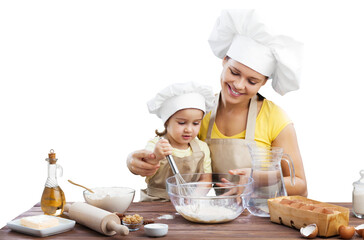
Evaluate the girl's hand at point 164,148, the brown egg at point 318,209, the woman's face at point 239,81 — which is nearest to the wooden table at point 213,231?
the brown egg at point 318,209

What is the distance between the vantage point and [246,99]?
10.3 ft

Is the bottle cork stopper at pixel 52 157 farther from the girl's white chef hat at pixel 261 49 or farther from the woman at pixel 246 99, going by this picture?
the girl's white chef hat at pixel 261 49

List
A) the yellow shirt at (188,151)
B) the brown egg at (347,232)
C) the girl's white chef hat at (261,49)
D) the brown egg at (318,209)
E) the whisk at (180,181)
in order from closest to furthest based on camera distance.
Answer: the brown egg at (347,232)
the brown egg at (318,209)
the whisk at (180,181)
the girl's white chef hat at (261,49)
the yellow shirt at (188,151)

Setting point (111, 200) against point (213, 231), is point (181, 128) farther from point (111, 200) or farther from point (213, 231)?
point (213, 231)

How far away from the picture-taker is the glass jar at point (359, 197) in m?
2.35

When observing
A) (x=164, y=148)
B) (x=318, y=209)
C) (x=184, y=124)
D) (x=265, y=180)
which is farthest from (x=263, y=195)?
(x=184, y=124)

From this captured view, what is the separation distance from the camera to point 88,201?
2.43 m

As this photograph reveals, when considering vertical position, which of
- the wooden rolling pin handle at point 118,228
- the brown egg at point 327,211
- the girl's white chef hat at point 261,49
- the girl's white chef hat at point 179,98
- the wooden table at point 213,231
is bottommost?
the wooden table at point 213,231

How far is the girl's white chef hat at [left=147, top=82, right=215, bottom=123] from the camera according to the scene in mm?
2979

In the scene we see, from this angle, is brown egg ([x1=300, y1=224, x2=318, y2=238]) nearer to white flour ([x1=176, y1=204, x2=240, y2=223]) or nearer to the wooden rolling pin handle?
white flour ([x1=176, y1=204, x2=240, y2=223])

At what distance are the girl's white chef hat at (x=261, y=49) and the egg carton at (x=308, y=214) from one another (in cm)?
98

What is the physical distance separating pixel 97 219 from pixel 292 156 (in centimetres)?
146

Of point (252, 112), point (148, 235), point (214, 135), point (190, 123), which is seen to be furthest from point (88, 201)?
point (252, 112)

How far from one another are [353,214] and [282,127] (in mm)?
865
